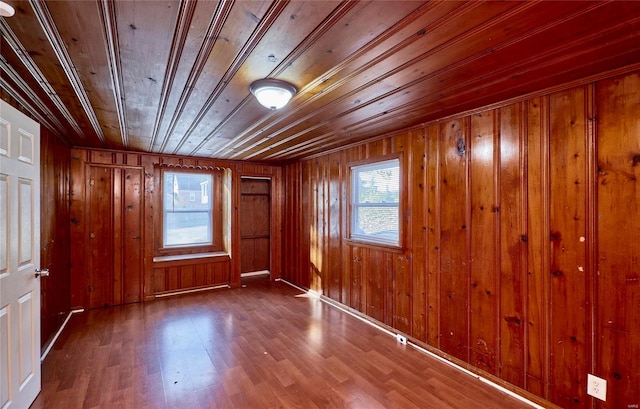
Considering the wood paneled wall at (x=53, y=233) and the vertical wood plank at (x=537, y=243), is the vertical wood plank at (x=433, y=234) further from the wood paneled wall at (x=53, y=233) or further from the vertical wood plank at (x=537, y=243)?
the wood paneled wall at (x=53, y=233)

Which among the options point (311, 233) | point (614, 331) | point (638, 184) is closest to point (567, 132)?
point (638, 184)

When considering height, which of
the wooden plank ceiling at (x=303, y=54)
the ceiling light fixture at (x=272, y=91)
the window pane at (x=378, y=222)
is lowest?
the window pane at (x=378, y=222)

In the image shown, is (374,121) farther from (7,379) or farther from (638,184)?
(7,379)

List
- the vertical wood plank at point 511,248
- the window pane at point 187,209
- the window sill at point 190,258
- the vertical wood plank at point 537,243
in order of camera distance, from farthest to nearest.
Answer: the window pane at point 187,209, the window sill at point 190,258, the vertical wood plank at point 511,248, the vertical wood plank at point 537,243

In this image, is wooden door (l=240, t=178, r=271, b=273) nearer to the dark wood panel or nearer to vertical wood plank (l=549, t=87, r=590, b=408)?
the dark wood panel

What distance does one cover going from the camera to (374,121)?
297cm

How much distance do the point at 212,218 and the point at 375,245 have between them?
334 centimetres

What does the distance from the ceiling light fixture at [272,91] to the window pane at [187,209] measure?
3.74 metres

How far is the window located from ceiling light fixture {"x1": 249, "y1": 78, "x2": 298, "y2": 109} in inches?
69.6

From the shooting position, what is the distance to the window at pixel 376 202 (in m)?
3.50

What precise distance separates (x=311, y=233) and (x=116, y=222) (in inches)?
119

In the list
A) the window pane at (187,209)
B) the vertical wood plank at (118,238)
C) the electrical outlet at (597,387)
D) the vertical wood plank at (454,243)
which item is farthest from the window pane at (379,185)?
the vertical wood plank at (118,238)

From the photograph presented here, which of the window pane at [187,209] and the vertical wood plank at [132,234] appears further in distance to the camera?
the window pane at [187,209]

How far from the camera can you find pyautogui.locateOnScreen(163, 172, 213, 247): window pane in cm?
515
